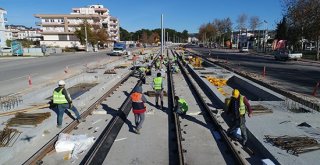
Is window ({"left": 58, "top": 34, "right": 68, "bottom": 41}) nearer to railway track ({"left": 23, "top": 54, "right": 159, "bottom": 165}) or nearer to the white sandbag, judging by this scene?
railway track ({"left": 23, "top": 54, "right": 159, "bottom": 165})

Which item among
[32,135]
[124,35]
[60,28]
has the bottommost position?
[32,135]

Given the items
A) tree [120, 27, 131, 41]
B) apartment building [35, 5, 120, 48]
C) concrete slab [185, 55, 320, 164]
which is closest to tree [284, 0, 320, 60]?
concrete slab [185, 55, 320, 164]

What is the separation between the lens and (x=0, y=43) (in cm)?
7181

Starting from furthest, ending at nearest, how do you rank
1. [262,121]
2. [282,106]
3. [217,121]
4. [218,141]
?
[282,106] → [217,121] → [262,121] → [218,141]

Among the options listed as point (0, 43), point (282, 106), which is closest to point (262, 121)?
point (282, 106)

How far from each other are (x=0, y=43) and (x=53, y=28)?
39080 millimetres

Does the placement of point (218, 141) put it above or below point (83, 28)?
below

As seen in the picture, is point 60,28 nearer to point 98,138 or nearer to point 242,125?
point 98,138

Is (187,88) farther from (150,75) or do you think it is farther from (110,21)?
(110,21)

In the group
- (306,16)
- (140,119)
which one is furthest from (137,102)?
(306,16)

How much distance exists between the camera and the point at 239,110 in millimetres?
8391

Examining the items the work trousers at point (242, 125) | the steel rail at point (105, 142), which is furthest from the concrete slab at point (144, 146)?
the work trousers at point (242, 125)

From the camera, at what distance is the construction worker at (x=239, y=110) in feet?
27.6

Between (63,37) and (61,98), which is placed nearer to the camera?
(61,98)
